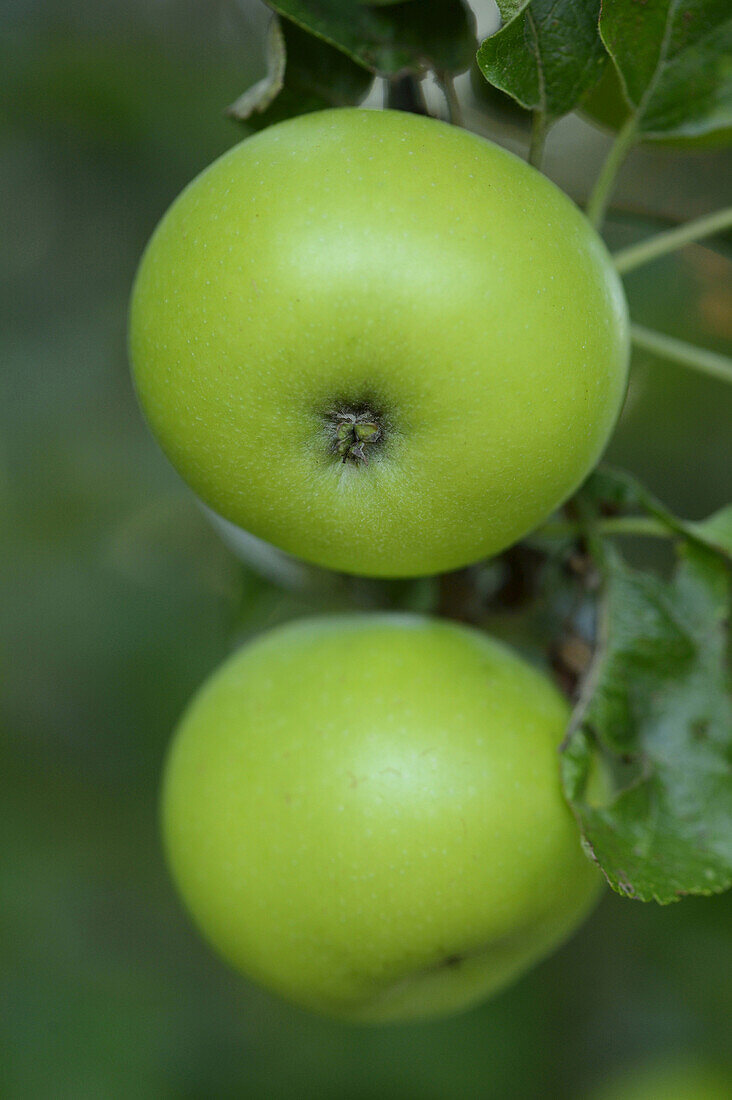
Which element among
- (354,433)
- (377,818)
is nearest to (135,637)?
(377,818)

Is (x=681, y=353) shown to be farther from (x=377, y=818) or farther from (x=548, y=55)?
(x=377, y=818)

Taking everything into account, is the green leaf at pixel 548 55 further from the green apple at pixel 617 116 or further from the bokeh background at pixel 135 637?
the bokeh background at pixel 135 637

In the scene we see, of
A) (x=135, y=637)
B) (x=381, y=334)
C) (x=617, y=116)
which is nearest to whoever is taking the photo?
(x=381, y=334)

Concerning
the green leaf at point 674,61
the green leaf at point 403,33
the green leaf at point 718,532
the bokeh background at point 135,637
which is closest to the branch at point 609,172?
the green leaf at point 674,61

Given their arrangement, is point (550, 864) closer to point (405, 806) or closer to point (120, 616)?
point (405, 806)

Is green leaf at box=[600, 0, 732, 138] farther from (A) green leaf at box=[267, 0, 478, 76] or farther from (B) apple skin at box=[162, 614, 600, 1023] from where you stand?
(B) apple skin at box=[162, 614, 600, 1023]

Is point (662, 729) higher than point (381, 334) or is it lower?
lower
